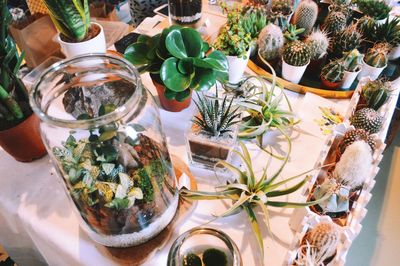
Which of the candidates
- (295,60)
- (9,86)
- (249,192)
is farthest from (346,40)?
(9,86)

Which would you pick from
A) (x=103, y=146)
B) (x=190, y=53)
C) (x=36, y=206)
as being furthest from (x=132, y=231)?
(x=190, y=53)

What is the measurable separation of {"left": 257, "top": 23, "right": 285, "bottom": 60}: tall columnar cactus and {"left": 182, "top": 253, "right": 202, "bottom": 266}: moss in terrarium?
690mm

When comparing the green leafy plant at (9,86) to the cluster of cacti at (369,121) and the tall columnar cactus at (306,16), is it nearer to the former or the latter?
the cluster of cacti at (369,121)

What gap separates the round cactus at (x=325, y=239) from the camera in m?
0.53

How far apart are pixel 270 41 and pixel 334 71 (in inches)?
8.3

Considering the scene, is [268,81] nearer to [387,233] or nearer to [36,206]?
[36,206]

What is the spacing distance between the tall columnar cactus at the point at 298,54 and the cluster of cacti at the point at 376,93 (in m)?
0.19

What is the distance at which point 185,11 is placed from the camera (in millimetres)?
1018

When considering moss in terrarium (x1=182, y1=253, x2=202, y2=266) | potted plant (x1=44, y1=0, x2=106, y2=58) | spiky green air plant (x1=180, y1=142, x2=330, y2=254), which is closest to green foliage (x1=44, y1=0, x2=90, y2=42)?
potted plant (x1=44, y1=0, x2=106, y2=58)

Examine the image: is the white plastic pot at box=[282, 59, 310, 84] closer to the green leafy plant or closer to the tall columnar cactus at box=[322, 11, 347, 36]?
the tall columnar cactus at box=[322, 11, 347, 36]

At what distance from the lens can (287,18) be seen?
3.65 feet

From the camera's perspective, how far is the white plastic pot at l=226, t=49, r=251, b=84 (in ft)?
2.90

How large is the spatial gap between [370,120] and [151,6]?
1.19 meters

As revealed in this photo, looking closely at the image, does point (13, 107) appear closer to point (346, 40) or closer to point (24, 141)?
point (24, 141)
